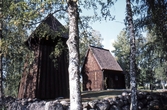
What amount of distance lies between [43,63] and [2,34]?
4.47 meters

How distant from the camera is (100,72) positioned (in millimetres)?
24609

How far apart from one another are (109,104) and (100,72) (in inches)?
648

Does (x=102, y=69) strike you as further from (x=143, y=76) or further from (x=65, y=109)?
(x=143, y=76)

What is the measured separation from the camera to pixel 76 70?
19.0 ft

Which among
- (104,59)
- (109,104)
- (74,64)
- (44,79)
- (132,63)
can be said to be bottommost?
(109,104)

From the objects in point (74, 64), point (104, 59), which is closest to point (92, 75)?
point (104, 59)

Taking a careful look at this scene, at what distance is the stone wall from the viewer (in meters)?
7.78

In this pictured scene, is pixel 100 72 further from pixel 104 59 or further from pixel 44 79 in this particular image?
pixel 44 79

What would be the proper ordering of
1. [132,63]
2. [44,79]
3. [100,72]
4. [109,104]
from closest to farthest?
Answer: [109,104], [132,63], [44,79], [100,72]

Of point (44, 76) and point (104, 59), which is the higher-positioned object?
→ point (104, 59)

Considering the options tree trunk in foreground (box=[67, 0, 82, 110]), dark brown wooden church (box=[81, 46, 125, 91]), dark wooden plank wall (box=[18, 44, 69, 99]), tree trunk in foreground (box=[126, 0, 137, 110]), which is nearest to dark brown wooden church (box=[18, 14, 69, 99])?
dark wooden plank wall (box=[18, 44, 69, 99])

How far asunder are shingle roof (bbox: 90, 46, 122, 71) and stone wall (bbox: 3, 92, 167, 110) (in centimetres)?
1388

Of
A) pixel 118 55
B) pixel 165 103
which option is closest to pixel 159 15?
pixel 165 103

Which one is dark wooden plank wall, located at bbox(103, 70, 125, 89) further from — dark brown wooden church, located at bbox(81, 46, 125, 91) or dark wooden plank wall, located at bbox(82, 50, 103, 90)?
dark wooden plank wall, located at bbox(82, 50, 103, 90)
